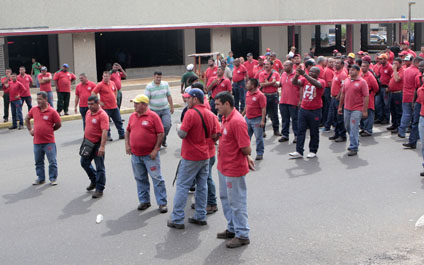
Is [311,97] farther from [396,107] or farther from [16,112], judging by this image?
[16,112]

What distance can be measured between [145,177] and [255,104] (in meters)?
4.00

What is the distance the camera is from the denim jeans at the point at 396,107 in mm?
14602

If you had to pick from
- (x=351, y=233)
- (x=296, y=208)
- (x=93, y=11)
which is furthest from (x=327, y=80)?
(x=93, y=11)

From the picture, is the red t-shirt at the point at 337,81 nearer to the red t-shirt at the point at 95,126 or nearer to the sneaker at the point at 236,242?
the red t-shirt at the point at 95,126

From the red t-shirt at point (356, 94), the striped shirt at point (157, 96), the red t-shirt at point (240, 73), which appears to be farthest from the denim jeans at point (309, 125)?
the red t-shirt at point (240, 73)

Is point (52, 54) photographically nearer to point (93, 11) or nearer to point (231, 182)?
point (93, 11)

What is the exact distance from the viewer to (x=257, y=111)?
1217cm

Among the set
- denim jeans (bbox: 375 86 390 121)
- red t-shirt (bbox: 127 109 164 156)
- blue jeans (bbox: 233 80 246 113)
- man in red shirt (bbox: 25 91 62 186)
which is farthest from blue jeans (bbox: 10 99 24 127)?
denim jeans (bbox: 375 86 390 121)

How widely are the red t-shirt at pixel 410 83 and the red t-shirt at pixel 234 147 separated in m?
7.42

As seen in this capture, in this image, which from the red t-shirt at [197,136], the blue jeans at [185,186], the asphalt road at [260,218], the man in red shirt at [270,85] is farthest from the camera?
the man in red shirt at [270,85]

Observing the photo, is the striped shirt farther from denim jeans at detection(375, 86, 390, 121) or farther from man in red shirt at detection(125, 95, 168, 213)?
denim jeans at detection(375, 86, 390, 121)

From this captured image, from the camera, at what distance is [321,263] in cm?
660

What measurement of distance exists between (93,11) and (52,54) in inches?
117

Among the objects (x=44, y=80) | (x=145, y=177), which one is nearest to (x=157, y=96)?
(x=145, y=177)
